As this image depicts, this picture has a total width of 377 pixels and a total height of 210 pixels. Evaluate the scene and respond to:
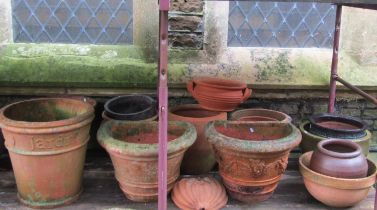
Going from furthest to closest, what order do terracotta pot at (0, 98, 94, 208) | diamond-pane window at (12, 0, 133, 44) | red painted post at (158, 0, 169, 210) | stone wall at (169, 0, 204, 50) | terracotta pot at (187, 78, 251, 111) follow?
diamond-pane window at (12, 0, 133, 44)
stone wall at (169, 0, 204, 50)
terracotta pot at (187, 78, 251, 111)
terracotta pot at (0, 98, 94, 208)
red painted post at (158, 0, 169, 210)

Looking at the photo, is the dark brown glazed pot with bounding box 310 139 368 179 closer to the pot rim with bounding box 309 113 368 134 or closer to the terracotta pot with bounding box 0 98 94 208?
the pot rim with bounding box 309 113 368 134

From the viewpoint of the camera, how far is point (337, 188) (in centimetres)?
246

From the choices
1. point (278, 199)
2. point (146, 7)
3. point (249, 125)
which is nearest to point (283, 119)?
point (249, 125)

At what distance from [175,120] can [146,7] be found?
0.92 metres

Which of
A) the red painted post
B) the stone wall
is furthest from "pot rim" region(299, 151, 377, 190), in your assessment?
the stone wall

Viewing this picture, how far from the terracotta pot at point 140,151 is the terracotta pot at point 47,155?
0.52 feet

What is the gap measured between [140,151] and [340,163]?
1.10m

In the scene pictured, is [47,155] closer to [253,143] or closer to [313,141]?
[253,143]

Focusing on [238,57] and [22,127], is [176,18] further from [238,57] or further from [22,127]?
[22,127]

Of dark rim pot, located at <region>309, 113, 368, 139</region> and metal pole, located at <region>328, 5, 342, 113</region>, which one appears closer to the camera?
dark rim pot, located at <region>309, 113, 368, 139</region>

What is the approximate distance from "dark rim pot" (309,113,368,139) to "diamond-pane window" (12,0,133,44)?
1537mm

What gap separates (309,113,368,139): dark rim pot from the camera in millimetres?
2809

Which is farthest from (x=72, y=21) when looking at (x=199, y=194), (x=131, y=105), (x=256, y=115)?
(x=199, y=194)

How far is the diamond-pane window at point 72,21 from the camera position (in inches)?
130
